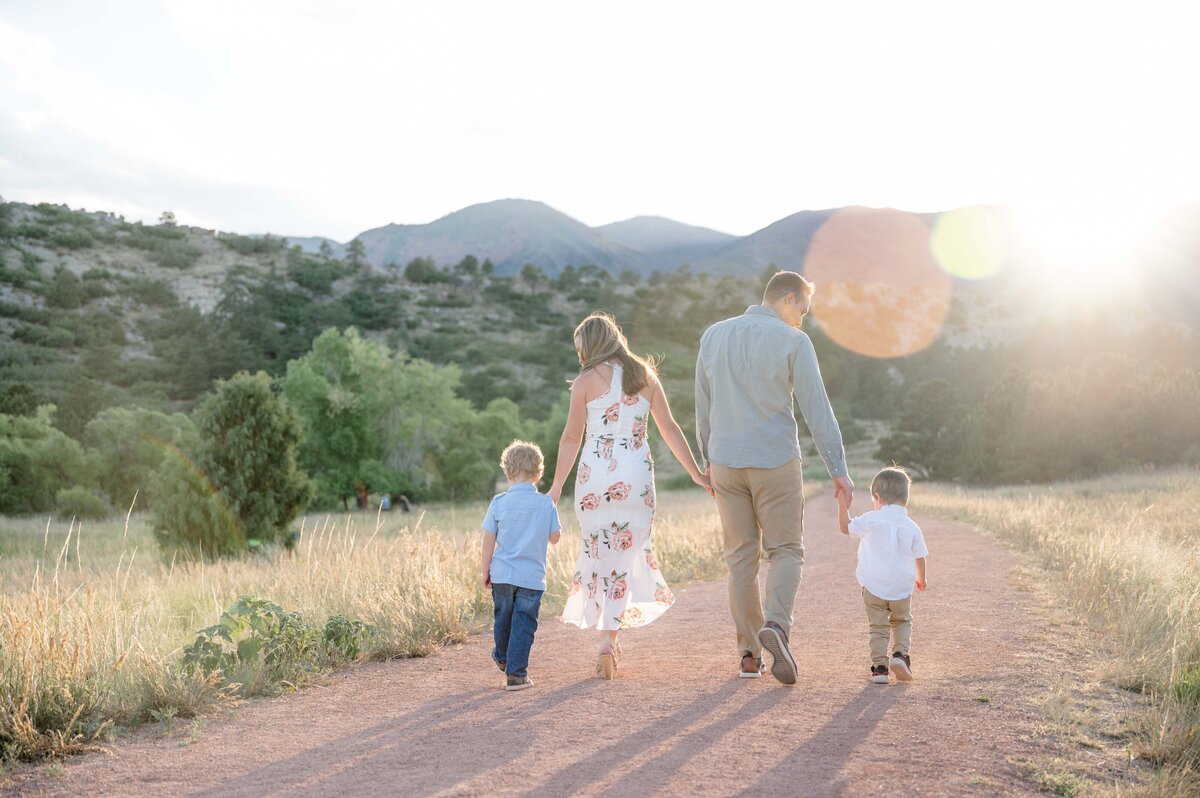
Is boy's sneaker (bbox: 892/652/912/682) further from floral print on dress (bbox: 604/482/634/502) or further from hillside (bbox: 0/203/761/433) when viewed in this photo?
hillside (bbox: 0/203/761/433)

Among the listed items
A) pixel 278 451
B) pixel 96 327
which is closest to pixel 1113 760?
pixel 278 451

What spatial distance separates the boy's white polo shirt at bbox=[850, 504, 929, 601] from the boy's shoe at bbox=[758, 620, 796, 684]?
1.90 ft

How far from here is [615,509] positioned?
5805mm

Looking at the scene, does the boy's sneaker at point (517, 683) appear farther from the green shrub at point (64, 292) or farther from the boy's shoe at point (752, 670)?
the green shrub at point (64, 292)

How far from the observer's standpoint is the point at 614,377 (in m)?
5.85

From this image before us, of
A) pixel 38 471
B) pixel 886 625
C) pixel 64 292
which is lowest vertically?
pixel 38 471

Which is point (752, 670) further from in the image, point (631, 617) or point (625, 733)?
point (625, 733)

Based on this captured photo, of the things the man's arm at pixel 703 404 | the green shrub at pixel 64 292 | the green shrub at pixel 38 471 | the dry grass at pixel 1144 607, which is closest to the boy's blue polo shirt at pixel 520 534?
the man's arm at pixel 703 404

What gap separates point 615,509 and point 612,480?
18 centimetres

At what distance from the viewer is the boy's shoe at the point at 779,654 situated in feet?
17.0

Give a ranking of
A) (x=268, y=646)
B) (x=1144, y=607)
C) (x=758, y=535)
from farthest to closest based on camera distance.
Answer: (x=1144, y=607)
(x=268, y=646)
(x=758, y=535)

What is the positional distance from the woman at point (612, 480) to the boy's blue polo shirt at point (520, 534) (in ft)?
0.59

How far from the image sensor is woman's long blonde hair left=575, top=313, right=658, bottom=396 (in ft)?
19.1

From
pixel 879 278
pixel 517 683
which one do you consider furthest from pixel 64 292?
pixel 879 278
